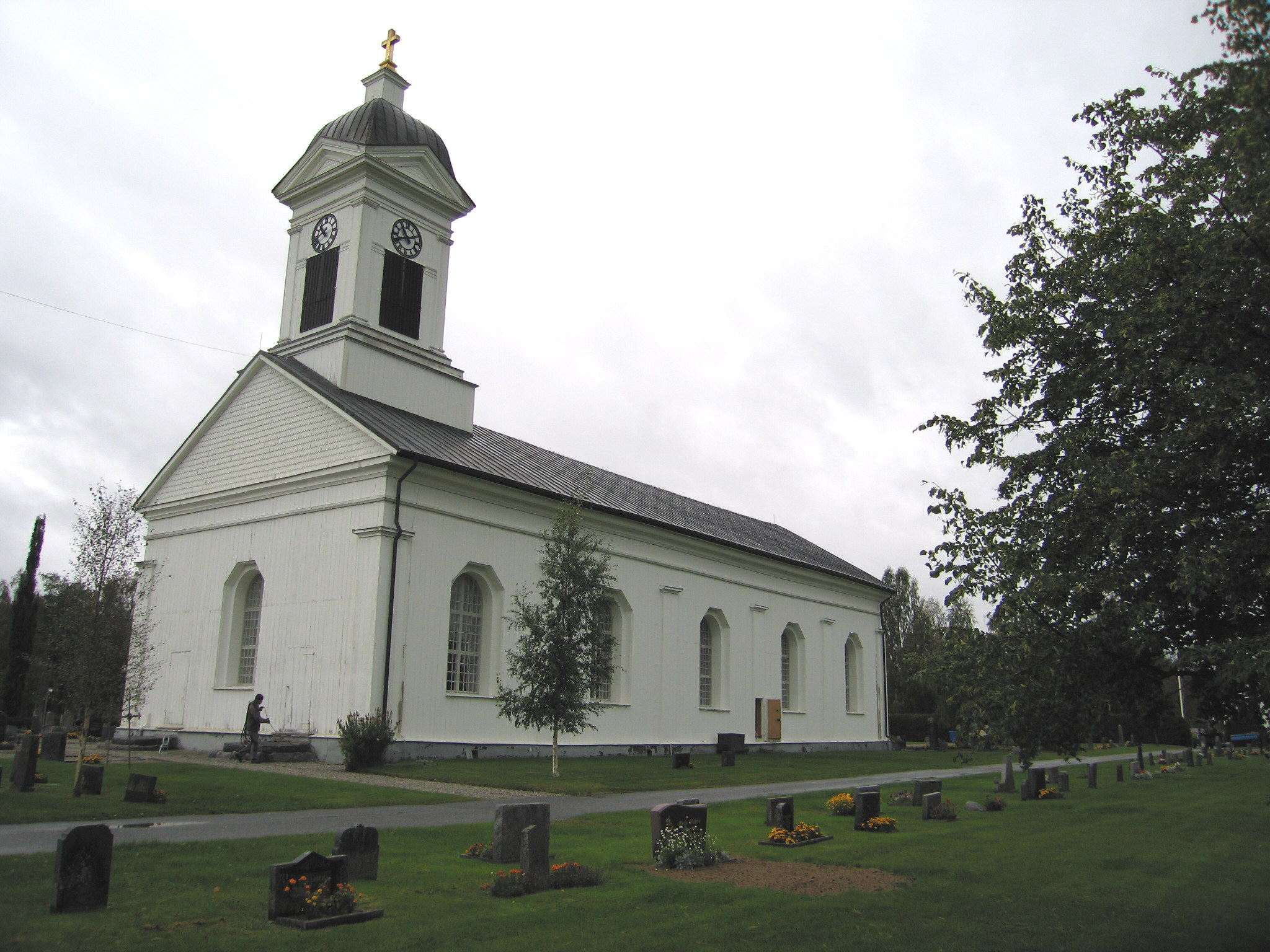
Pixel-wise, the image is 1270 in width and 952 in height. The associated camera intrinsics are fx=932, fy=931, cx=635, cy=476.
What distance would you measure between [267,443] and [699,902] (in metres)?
21.8

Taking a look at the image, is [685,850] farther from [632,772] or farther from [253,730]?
[253,730]

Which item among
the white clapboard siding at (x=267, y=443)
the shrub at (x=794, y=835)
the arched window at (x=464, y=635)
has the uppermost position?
the white clapboard siding at (x=267, y=443)

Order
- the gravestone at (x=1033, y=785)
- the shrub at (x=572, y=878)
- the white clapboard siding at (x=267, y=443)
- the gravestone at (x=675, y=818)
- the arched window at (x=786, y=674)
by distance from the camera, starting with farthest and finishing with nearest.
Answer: the arched window at (x=786, y=674) < the white clapboard siding at (x=267, y=443) < the gravestone at (x=1033, y=785) < the gravestone at (x=675, y=818) < the shrub at (x=572, y=878)

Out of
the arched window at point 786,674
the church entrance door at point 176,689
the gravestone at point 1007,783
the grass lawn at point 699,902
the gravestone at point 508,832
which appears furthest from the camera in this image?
the arched window at point 786,674

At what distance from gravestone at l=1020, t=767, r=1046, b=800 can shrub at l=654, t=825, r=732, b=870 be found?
40.7 ft

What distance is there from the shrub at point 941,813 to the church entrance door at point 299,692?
48.7 feet

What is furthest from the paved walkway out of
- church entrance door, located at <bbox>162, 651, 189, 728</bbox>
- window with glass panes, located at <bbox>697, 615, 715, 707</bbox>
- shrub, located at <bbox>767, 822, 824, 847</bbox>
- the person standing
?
window with glass panes, located at <bbox>697, 615, 715, 707</bbox>

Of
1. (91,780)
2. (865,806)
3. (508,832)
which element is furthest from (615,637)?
(508,832)

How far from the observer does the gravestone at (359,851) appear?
946cm

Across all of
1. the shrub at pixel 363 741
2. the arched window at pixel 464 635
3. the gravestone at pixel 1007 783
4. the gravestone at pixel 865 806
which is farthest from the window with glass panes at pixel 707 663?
the gravestone at pixel 865 806

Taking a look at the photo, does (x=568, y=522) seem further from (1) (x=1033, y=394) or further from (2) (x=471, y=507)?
(1) (x=1033, y=394)

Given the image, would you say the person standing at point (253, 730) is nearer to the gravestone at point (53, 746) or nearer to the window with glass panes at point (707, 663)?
the gravestone at point (53, 746)

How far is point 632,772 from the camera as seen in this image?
77.4ft

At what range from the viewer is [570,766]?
24.1 metres
